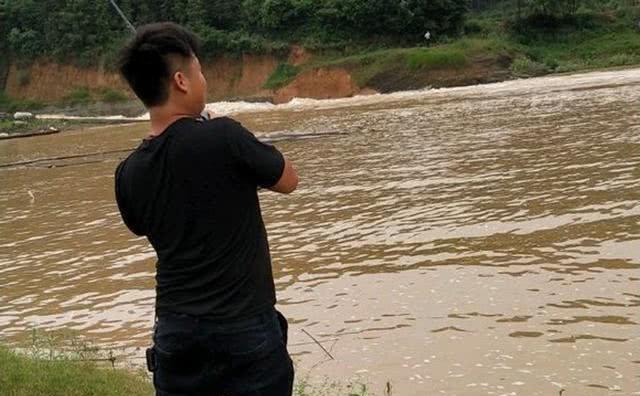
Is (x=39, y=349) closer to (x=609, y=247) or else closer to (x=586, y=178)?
(x=609, y=247)

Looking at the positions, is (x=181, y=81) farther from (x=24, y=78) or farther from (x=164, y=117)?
(x=24, y=78)

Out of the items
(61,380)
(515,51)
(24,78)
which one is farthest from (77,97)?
(61,380)

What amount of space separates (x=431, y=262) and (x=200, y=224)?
241 inches

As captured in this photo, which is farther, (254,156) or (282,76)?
(282,76)

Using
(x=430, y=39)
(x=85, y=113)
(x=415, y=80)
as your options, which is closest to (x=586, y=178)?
(x=415, y=80)

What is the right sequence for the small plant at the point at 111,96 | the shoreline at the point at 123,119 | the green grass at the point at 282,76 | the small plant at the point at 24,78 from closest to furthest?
the shoreline at the point at 123,119
the green grass at the point at 282,76
the small plant at the point at 111,96
the small plant at the point at 24,78

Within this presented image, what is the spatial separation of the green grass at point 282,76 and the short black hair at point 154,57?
50.1 m

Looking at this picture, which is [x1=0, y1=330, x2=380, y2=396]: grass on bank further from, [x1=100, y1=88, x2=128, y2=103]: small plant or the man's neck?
[x1=100, y1=88, x2=128, y2=103]: small plant

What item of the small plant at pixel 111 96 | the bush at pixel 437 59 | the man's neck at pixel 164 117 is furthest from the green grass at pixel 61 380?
the small plant at pixel 111 96

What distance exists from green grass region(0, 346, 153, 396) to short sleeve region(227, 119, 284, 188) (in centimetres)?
298

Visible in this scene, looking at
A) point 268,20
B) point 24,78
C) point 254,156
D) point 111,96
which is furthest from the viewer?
point 24,78

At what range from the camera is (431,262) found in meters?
8.64

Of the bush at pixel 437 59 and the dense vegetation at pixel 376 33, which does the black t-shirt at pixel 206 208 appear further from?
the bush at pixel 437 59

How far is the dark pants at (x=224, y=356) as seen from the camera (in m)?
2.84
